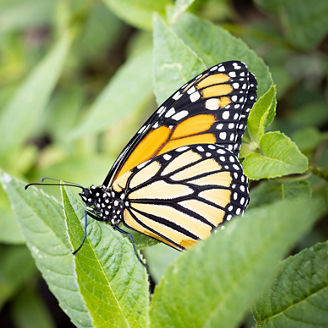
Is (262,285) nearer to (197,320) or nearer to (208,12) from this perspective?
(197,320)

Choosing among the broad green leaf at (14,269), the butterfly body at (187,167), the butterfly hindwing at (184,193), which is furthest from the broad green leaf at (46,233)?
the broad green leaf at (14,269)

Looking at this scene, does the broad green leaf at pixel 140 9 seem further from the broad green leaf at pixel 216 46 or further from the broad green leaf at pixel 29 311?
the broad green leaf at pixel 29 311

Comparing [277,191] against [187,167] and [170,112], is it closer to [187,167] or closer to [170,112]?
[187,167]

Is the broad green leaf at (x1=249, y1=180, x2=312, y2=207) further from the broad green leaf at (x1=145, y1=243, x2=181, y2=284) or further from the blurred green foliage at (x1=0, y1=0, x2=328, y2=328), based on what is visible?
the broad green leaf at (x1=145, y1=243, x2=181, y2=284)

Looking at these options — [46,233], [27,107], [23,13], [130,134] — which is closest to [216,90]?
[46,233]

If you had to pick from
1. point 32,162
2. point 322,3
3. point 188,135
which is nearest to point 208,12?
point 322,3
